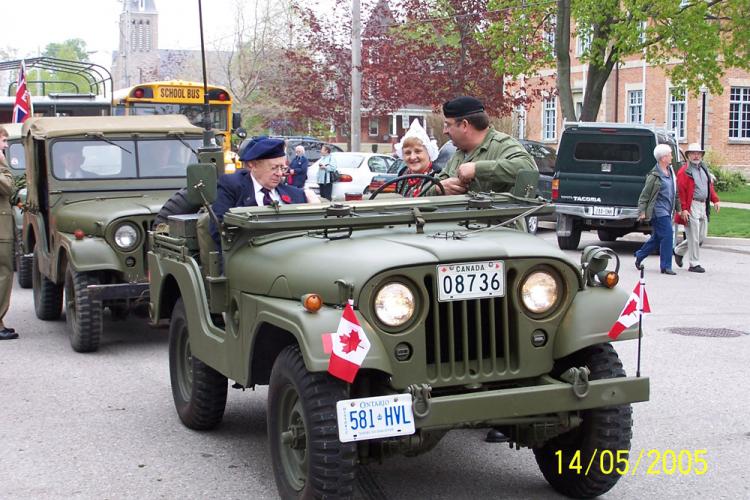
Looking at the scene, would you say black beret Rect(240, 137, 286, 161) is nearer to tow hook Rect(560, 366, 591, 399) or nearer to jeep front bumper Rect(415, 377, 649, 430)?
jeep front bumper Rect(415, 377, 649, 430)

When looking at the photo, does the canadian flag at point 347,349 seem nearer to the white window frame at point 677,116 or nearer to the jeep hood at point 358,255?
the jeep hood at point 358,255

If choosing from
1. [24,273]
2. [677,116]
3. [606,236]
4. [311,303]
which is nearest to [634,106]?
[677,116]

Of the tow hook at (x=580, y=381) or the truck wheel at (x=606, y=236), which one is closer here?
the tow hook at (x=580, y=381)

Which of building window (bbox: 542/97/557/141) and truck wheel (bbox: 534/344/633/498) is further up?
building window (bbox: 542/97/557/141)

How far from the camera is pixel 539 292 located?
502 centimetres

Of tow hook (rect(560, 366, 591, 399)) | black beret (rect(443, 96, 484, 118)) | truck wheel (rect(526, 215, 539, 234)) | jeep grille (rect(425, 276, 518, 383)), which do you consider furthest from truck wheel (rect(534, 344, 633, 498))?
black beret (rect(443, 96, 484, 118))

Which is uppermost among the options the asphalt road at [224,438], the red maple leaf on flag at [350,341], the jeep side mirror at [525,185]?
the jeep side mirror at [525,185]

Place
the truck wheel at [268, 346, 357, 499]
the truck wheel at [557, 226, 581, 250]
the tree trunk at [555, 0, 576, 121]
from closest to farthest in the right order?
the truck wheel at [268, 346, 357, 499], the truck wheel at [557, 226, 581, 250], the tree trunk at [555, 0, 576, 121]

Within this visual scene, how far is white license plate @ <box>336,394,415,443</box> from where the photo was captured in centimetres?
450

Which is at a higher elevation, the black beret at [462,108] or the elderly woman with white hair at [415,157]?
the black beret at [462,108]

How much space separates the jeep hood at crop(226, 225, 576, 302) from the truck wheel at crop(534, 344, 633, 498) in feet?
1.71

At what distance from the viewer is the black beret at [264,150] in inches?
262

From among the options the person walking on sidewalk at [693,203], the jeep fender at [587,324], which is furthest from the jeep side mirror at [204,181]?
the person walking on sidewalk at [693,203]

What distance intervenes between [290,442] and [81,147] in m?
6.79
